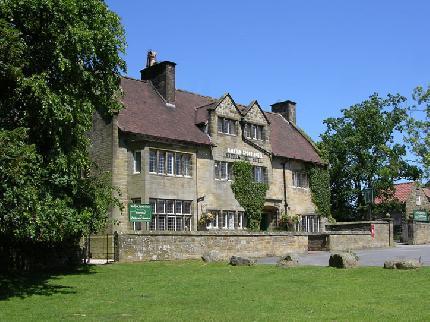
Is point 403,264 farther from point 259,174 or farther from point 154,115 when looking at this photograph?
point 259,174

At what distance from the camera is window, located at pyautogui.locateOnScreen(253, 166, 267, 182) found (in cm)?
4162

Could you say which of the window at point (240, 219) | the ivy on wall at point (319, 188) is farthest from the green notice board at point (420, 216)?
the window at point (240, 219)

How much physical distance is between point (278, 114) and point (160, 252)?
2646 centimetres

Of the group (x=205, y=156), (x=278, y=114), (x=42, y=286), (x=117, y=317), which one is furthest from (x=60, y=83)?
(x=278, y=114)

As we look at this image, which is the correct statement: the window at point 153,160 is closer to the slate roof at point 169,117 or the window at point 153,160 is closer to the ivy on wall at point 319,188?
the slate roof at point 169,117

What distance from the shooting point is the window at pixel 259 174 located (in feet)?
137

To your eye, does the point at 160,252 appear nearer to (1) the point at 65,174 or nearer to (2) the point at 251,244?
(2) the point at 251,244

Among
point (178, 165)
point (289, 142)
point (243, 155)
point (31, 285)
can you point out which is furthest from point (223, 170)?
point (31, 285)

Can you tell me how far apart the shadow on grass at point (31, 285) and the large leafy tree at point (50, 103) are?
1650mm

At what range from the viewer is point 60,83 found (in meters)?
19.4

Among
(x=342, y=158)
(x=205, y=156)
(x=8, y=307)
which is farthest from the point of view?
(x=342, y=158)

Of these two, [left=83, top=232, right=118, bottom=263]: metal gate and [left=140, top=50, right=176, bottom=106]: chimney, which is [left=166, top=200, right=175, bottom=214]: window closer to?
[left=83, top=232, right=118, bottom=263]: metal gate

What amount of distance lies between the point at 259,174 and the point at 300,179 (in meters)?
5.42

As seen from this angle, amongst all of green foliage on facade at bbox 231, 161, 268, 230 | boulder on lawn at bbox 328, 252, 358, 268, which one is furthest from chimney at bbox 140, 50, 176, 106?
boulder on lawn at bbox 328, 252, 358, 268
